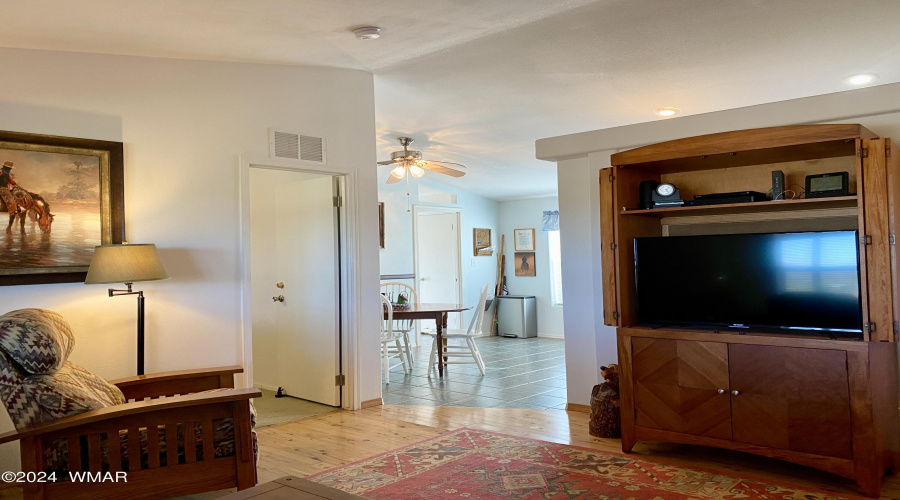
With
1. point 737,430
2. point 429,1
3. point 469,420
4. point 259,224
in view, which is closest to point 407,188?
point 259,224

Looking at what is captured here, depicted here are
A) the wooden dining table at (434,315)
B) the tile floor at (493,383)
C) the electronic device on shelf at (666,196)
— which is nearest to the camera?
the electronic device on shelf at (666,196)

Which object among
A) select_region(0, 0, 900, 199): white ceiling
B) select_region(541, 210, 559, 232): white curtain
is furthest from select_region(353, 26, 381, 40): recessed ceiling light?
select_region(541, 210, 559, 232): white curtain

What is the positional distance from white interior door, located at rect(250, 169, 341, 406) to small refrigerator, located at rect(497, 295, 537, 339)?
4.64 m

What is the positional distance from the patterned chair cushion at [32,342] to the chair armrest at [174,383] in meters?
0.59

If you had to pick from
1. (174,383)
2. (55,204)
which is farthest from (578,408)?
(55,204)

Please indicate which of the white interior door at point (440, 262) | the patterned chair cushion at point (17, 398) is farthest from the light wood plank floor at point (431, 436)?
the white interior door at point (440, 262)

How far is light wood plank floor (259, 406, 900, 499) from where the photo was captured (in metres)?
3.39

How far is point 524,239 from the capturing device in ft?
33.2

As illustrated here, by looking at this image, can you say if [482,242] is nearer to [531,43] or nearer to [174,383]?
[531,43]

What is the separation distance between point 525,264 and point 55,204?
7.32 m

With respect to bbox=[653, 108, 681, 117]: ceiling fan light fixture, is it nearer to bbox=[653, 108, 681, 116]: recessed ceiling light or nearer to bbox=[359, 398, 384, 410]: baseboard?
bbox=[653, 108, 681, 116]: recessed ceiling light

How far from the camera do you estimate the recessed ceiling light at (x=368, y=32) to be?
3854 millimetres

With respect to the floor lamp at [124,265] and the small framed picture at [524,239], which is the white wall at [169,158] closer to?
the floor lamp at [124,265]

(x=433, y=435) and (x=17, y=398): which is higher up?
(x=17, y=398)
